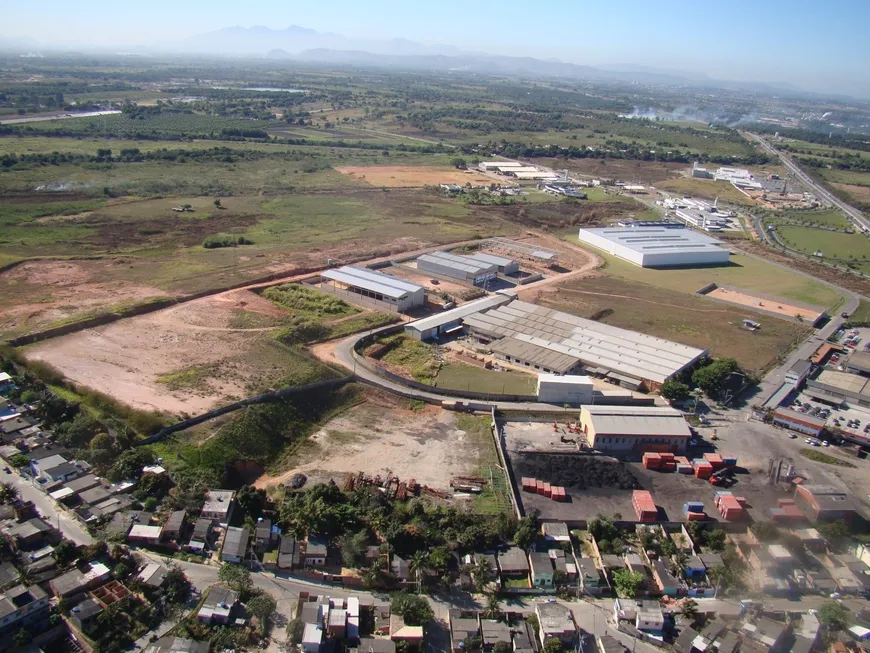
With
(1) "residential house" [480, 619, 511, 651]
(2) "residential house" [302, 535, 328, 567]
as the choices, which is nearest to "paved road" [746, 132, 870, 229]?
(1) "residential house" [480, 619, 511, 651]

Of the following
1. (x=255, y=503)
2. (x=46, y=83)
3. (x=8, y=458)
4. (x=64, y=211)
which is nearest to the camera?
(x=255, y=503)

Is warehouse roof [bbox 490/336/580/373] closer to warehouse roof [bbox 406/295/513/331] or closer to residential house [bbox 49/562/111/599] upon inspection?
warehouse roof [bbox 406/295/513/331]

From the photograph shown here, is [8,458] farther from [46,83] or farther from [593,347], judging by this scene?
[46,83]

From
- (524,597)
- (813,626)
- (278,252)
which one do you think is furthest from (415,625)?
(278,252)

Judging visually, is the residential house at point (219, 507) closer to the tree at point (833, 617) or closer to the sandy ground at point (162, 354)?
the sandy ground at point (162, 354)

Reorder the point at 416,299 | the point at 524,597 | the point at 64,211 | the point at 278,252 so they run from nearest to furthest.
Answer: the point at 524,597, the point at 416,299, the point at 278,252, the point at 64,211

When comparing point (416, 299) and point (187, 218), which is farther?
point (187, 218)

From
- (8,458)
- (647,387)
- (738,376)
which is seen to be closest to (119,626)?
(8,458)
